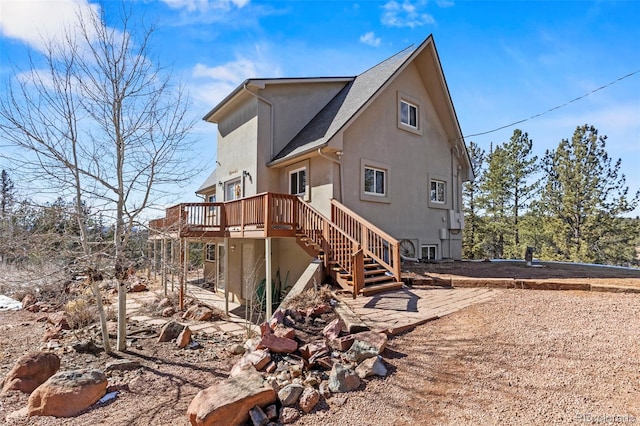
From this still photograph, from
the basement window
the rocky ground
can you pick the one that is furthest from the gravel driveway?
the basement window

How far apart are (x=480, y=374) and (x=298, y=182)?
9.01 m

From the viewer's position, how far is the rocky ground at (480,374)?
3.35 metres

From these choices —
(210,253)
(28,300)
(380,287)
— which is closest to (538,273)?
(380,287)

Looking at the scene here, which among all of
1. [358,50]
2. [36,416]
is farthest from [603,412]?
[358,50]

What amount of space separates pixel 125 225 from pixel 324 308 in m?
4.65

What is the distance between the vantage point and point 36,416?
438 cm

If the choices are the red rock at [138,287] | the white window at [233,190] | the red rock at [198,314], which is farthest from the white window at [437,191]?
the red rock at [138,287]

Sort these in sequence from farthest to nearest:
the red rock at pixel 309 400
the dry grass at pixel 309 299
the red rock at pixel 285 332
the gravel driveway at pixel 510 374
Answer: the dry grass at pixel 309 299 → the red rock at pixel 285 332 → the red rock at pixel 309 400 → the gravel driveway at pixel 510 374

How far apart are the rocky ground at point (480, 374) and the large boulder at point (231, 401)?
0.57m

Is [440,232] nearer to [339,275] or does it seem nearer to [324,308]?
[339,275]

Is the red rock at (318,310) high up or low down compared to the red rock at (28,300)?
up

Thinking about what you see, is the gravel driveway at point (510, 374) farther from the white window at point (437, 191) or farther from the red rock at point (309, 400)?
the white window at point (437, 191)

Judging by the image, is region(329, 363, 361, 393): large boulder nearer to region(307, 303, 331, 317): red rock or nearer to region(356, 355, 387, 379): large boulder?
region(356, 355, 387, 379): large boulder

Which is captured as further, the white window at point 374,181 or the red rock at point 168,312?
the white window at point 374,181
